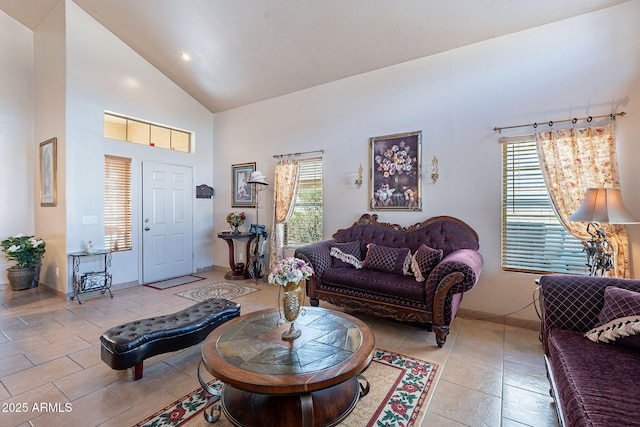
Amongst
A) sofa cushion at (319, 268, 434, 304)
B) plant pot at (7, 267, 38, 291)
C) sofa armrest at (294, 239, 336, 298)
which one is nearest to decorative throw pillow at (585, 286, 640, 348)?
sofa cushion at (319, 268, 434, 304)

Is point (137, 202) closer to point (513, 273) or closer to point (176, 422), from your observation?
point (176, 422)

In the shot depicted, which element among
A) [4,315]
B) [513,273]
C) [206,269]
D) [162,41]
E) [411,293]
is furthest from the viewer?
[206,269]

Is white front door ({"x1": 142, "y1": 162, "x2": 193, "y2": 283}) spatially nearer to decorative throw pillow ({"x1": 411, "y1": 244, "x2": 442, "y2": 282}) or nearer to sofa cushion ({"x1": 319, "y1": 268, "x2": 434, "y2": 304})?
sofa cushion ({"x1": 319, "y1": 268, "x2": 434, "y2": 304})

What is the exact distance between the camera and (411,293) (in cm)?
279

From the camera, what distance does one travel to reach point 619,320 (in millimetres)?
1649

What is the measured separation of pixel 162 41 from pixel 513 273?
5.77 metres

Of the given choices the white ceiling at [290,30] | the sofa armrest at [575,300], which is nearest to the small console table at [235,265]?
the white ceiling at [290,30]

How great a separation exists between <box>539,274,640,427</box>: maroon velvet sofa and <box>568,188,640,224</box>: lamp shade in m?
0.59

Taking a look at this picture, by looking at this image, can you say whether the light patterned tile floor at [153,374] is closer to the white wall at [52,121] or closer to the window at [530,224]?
the window at [530,224]

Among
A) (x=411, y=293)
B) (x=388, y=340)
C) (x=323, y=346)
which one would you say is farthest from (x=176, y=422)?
(x=411, y=293)

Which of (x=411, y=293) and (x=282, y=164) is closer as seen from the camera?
(x=411, y=293)

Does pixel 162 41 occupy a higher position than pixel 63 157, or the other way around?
pixel 162 41

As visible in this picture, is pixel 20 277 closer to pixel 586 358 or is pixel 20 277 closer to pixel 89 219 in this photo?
pixel 89 219

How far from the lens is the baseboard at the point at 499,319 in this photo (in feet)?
10.1
